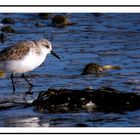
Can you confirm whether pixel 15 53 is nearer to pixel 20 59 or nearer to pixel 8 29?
pixel 20 59

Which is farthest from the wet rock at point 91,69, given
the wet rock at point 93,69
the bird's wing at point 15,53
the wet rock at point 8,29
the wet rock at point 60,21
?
the wet rock at point 60,21

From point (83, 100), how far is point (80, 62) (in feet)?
9.96

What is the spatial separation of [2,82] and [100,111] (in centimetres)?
261

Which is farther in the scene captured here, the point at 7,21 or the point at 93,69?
the point at 7,21

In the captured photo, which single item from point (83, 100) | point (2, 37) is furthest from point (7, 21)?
→ point (83, 100)

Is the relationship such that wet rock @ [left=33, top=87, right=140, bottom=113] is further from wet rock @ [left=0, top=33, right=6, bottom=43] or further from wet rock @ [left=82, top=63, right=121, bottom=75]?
wet rock @ [left=0, top=33, right=6, bottom=43]

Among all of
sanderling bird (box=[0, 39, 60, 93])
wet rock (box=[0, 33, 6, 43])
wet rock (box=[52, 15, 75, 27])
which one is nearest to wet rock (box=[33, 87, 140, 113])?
sanderling bird (box=[0, 39, 60, 93])

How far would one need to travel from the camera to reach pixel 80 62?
12188mm

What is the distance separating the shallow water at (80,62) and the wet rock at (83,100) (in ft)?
0.67

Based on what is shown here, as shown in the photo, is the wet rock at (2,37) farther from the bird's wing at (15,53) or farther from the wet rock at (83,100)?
the wet rock at (83,100)

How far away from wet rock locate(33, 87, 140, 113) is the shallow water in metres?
0.20

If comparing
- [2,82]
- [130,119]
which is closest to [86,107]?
[130,119]
